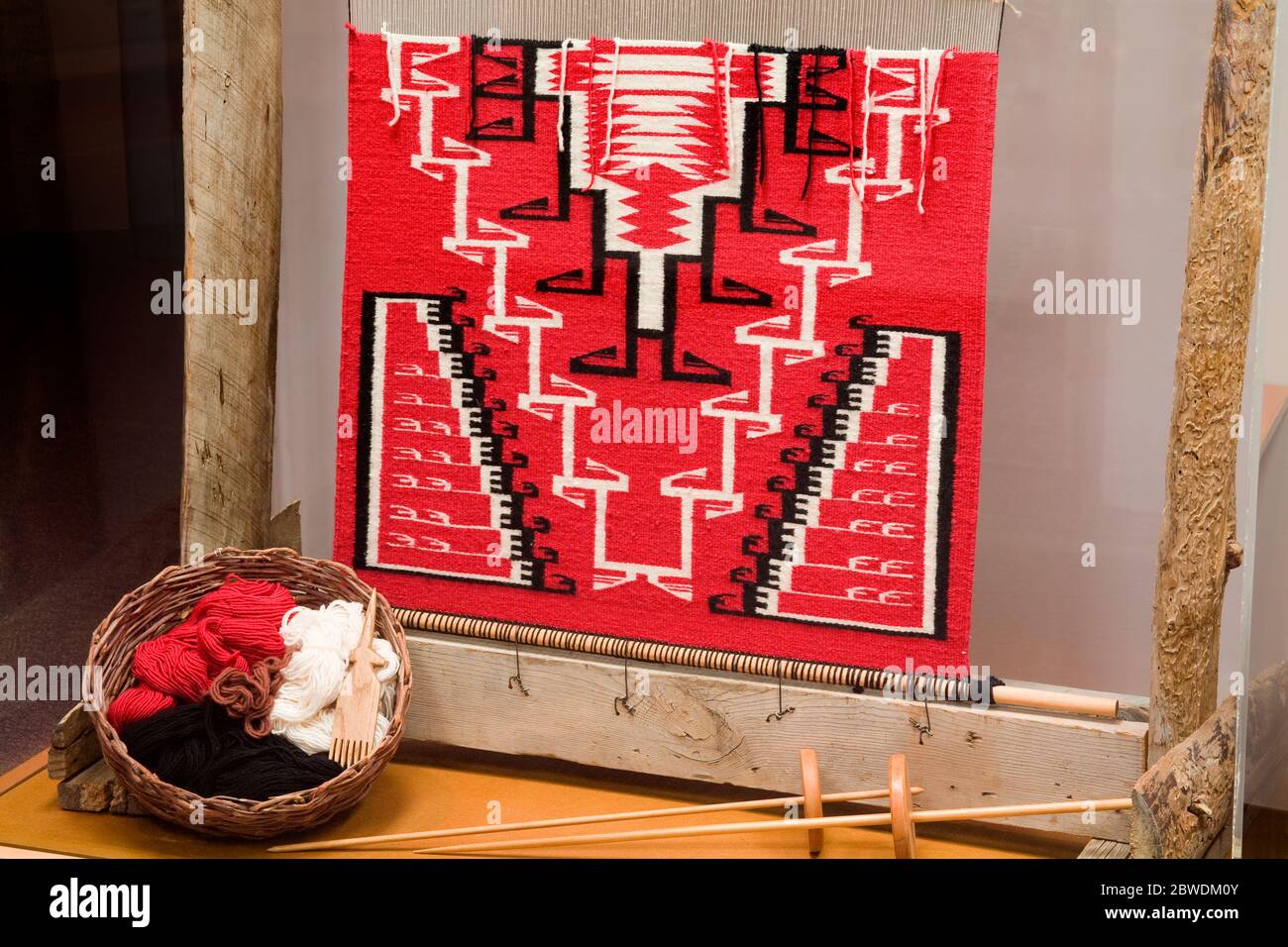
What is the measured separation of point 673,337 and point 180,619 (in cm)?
104

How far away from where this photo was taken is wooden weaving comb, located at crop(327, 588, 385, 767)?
2.33m

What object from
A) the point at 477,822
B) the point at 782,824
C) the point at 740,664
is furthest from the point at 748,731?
the point at 477,822

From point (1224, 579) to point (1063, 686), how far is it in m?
0.55

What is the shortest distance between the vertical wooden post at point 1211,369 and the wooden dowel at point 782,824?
0.21 metres

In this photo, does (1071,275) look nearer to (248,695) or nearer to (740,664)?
(740,664)

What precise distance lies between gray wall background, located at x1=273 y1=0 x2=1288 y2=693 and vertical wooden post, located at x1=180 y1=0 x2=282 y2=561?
0.24 meters

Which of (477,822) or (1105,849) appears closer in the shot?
(1105,849)

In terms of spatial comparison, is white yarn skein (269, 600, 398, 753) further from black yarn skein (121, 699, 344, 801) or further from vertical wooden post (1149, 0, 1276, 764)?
vertical wooden post (1149, 0, 1276, 764)

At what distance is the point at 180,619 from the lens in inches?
100.0

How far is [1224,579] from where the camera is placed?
218 centimetres

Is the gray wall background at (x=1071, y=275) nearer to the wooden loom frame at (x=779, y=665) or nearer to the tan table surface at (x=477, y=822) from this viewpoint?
the wooden loom frame at (x=779, y=665)

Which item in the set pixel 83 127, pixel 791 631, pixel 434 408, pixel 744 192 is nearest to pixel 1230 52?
→ pixel 744 192

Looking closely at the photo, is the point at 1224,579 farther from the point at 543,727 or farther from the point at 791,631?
the point at 543,727

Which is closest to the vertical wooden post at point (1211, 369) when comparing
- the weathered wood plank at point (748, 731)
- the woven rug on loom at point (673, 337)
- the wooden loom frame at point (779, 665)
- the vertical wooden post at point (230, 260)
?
the wooden loom frame at point (779, 665)
